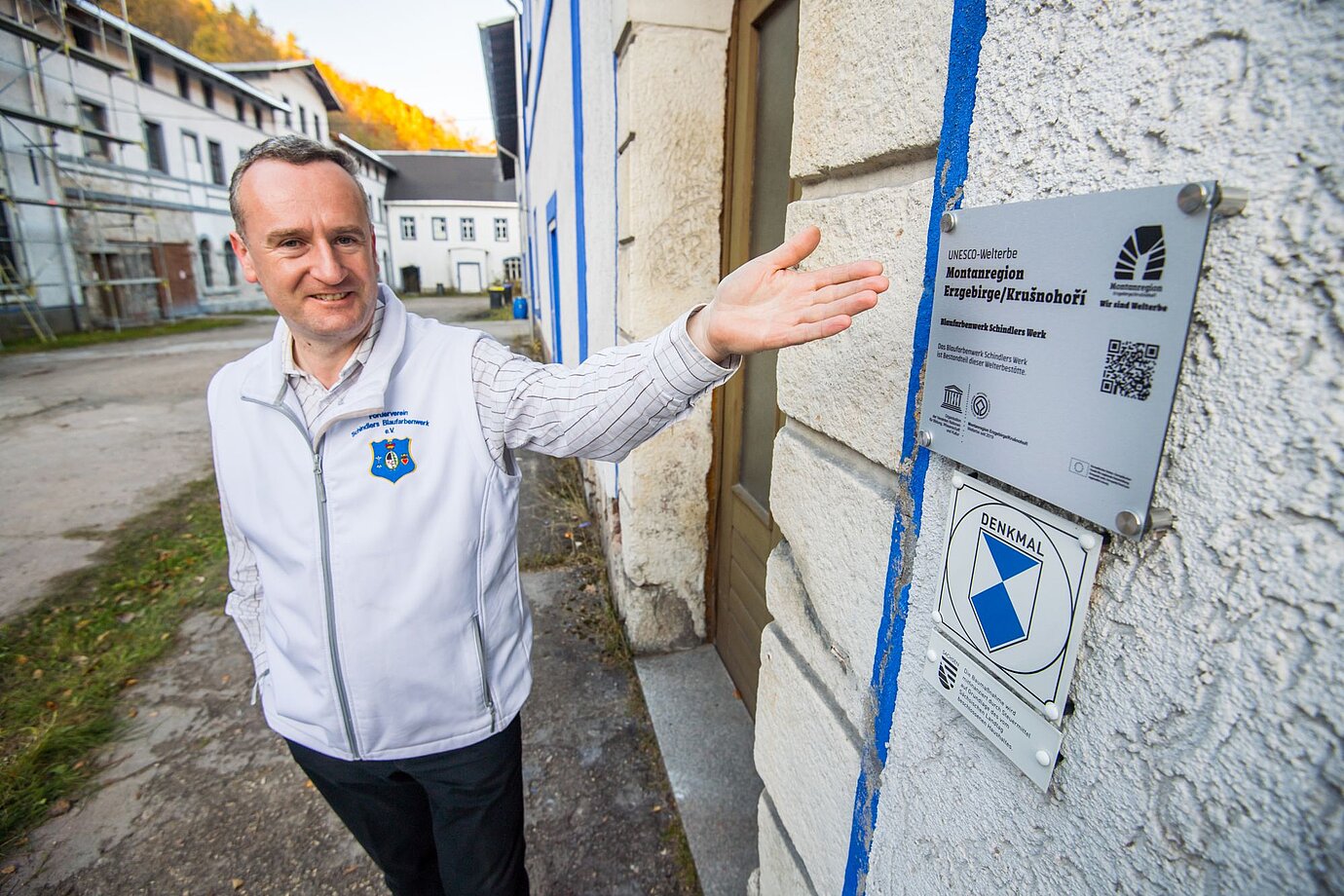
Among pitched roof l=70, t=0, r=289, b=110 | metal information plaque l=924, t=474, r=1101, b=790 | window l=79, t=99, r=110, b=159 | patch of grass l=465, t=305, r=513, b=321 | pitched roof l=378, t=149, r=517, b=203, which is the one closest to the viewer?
metal information plaque l=924, t=474, r=1101, b=790

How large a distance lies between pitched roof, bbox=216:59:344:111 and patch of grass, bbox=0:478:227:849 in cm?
2932

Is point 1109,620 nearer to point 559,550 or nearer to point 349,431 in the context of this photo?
point 349,431

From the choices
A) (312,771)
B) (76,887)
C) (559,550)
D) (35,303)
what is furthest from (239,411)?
(35,303)

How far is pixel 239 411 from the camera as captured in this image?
4.96ft

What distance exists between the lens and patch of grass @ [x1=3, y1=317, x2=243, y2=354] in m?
14.6

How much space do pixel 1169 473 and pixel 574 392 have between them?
1009 millimetres

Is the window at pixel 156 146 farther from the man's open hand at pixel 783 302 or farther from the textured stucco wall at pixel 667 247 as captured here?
the man's open hand at pixel 783 302

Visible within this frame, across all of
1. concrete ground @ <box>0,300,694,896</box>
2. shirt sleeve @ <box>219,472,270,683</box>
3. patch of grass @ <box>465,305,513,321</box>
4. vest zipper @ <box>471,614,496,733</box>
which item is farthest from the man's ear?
patch of grass @ <box>465,305,513,321</box>

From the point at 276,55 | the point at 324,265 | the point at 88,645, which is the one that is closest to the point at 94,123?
the point at 88,645

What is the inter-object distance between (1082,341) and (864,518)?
0.50 m

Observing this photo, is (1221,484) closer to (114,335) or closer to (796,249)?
(796,249)

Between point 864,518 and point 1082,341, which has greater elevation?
point 1082,341

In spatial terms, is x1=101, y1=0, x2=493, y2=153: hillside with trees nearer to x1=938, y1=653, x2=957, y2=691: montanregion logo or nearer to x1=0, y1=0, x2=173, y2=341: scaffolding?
x1=0, y1=0, x2=173, y2=341: scaffolding

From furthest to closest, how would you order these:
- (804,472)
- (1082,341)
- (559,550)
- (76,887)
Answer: (559,550)
(76,887)
(804,472)
(1082,341)
